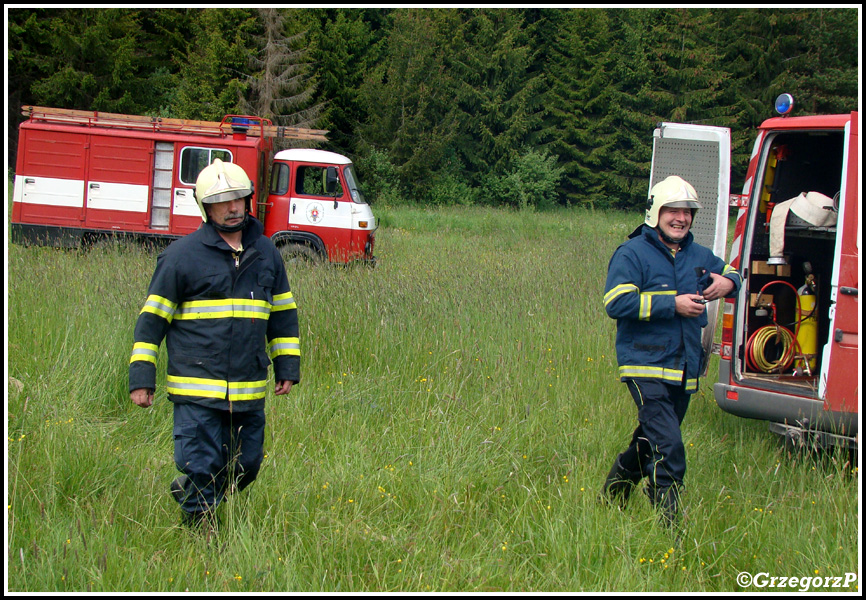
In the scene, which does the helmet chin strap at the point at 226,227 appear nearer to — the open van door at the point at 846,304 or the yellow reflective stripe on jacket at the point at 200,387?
the yellow reflective stripe on jacket at the point at 200,387

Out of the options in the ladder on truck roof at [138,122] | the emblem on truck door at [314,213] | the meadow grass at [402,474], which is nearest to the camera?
the meadow grass at [402,474]

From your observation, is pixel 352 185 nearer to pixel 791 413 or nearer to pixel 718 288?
pixel 791 413

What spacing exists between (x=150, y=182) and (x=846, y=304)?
1200 centimetres

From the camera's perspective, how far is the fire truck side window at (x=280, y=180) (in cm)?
1306

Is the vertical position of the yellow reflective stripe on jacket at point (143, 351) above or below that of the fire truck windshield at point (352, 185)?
below

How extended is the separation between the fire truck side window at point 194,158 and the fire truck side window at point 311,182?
4.41ft

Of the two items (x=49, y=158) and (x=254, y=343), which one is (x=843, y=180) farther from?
(x=49, y=158)

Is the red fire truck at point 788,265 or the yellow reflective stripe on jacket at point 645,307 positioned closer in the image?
the yellow reflective stripe on jacket at point 645,307

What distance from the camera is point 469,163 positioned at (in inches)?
1483

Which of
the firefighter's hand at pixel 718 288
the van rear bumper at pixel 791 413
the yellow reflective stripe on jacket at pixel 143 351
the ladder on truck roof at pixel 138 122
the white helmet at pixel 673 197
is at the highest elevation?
the ladder on truck roof at pixel 138 122

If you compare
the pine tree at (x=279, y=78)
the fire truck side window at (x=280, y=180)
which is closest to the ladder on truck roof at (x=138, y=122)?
the fire truck side window at (x=280, y=180)

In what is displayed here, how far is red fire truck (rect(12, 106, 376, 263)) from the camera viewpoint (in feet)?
42.5

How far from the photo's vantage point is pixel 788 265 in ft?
18.0

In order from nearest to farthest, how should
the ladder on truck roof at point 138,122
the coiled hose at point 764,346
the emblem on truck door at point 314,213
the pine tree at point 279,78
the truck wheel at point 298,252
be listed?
the coiled hose at point 764,346 → the truck wheel at point 298,252 → the emblem on truck door at point 314,213 → the ladder on truck roof at point 138,122 → the pine tree at point 279,78
